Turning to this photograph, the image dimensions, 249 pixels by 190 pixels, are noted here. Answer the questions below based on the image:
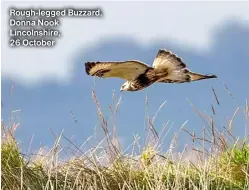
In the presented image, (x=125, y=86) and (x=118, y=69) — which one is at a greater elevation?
(x=118, y=69)

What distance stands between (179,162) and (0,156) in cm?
106

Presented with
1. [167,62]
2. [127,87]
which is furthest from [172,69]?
[127,87]

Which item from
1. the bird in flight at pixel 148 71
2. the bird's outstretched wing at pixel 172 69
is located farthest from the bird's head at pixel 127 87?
the bird's outstretched wing at pixel 172 69

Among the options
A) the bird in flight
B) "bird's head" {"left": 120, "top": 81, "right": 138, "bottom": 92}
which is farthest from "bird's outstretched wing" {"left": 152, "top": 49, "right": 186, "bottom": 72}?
"bird's head" {"left": 120, "top": 81, "right": 138, "bottom": 92}

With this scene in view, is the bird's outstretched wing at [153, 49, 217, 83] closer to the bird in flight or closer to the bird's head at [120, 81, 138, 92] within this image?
the bird in flight

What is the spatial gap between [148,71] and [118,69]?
198 mm

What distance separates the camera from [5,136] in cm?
326

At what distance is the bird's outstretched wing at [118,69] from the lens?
2.98 meters

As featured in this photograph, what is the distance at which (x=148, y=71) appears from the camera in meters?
3.18

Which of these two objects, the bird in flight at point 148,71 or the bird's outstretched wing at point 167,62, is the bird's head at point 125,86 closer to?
the bird in flight at point 148,71

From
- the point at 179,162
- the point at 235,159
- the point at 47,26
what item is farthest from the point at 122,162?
the point at 47,26

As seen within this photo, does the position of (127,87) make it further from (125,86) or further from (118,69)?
(118,69)

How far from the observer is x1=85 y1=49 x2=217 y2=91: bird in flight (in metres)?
3.06

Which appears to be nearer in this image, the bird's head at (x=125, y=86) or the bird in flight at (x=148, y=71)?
the bird in flight at (x=148, y=71)
